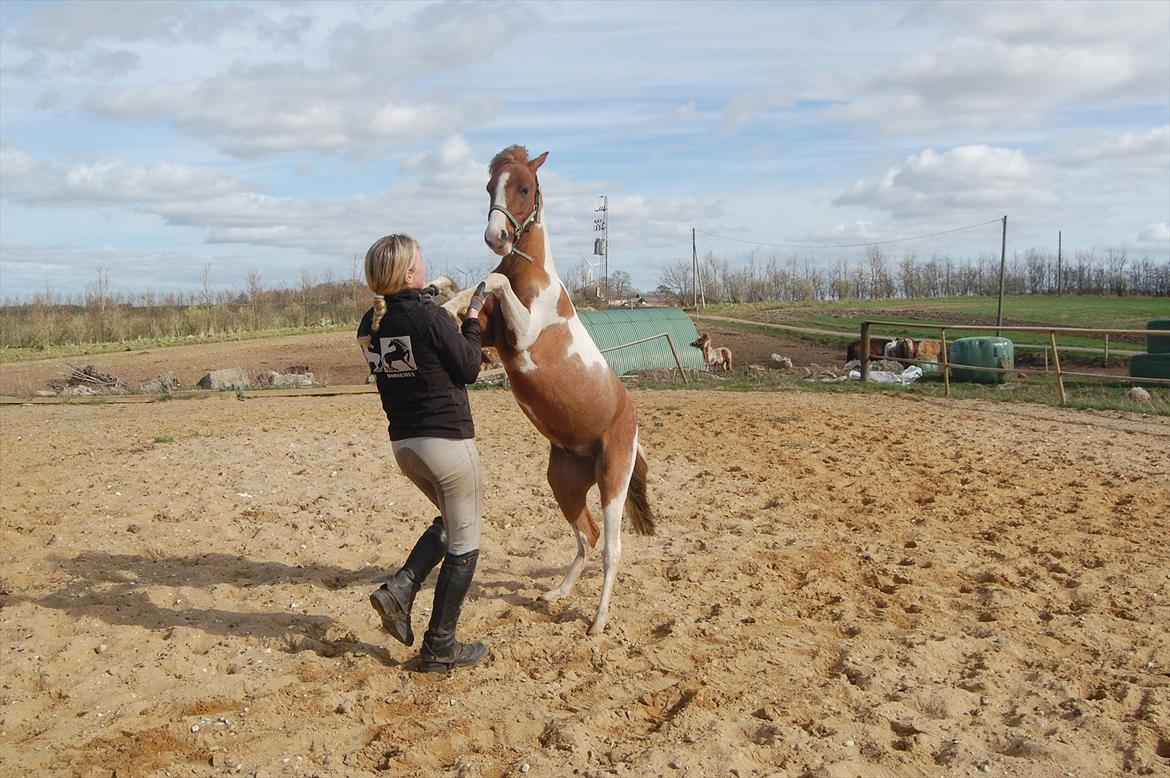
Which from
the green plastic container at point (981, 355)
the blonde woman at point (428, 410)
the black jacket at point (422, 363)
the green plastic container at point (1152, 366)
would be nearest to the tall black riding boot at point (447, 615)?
the blonde woman at point (428, 410)

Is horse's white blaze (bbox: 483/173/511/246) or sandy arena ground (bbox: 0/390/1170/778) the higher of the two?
horse's white blaze (bbox: 483/173/511/246)

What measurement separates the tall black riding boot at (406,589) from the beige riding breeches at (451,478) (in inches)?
6.1

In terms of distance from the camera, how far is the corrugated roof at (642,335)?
801 inches

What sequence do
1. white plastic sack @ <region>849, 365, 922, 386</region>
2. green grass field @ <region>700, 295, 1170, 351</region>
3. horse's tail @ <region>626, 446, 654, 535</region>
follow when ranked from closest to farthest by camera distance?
1. horse's tail @ <region>626, 446, 654, 535</region>
2. white plastic sack @ <region>849, 365, 922, 386</region>
3. green grass field @ <region>700, 295, 1170, 351</region>

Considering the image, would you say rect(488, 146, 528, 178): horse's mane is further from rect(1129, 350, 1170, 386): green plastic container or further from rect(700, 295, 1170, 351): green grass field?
rect(700, 295, 1170, 351): green grass field

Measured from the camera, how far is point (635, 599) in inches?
202

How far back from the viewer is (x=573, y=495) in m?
5.15

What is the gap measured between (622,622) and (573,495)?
0.80 m

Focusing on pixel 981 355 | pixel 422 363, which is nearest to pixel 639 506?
pixel 422 363

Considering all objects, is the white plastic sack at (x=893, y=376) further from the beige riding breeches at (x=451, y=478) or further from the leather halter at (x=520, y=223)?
the beige riding breeches at (x=451, y=478)

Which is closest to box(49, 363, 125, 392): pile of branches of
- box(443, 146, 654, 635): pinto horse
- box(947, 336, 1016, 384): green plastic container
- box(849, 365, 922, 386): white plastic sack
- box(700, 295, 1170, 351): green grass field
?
box(849, 365, 922, 386): white plastic sack

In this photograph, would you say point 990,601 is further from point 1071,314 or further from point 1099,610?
point 1071,314

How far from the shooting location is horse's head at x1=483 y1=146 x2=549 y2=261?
415 cm

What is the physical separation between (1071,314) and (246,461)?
45.3 meters
